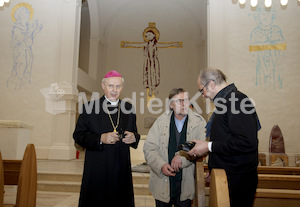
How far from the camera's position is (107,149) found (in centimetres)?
264

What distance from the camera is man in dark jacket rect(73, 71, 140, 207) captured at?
253 cm

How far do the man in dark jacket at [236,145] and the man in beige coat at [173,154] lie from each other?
58 centimetres

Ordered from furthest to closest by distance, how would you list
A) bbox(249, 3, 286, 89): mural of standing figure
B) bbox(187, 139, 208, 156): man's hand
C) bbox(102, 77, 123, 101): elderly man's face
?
bbox(249, 3, 286, 89): mural of standing figure
bbox(102, 77, 123, 101): elderly man's face
bbox(187, 139, 208, 156): man's hand

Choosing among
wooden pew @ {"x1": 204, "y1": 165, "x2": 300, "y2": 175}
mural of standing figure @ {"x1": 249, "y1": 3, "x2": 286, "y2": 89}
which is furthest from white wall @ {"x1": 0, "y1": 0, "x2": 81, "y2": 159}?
wooden pew @ {"x1": 204, "y1": 165, "x2": 300, "y2": 175}

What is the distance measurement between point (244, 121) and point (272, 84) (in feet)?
19.4

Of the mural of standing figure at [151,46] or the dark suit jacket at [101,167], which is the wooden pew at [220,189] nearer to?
the dark suit jacket at [101,167]

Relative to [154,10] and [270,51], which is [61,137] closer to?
[270,51]

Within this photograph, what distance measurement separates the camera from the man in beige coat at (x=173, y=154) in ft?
8.49

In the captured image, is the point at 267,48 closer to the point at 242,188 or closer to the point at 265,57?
the point at 265,57

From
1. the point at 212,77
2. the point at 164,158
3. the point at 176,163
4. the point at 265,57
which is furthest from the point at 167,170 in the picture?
the point at 265,57

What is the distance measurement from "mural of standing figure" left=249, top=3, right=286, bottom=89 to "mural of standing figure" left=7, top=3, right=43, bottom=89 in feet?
21.1

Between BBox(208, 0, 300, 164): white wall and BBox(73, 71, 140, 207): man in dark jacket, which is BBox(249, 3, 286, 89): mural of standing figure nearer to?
BBox(208, 0, 300, 164): white wall

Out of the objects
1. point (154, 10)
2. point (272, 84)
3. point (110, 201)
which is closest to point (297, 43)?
point (272, 84)

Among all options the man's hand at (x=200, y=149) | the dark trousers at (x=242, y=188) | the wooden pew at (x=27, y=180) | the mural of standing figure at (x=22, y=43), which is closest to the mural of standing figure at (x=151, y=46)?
the mural of standing figure at (x=22, y=43)
